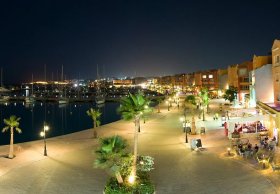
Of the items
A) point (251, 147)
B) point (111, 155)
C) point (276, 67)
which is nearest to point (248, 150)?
point (251, 147)

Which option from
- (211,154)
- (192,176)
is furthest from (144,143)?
(192,176)

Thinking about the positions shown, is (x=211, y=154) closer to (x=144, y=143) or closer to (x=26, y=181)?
(x=144, y=143)

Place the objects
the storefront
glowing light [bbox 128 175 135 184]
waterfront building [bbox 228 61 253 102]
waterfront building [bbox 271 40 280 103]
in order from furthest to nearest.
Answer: waterfront building [bbox 228 61 253 102], waterfront building [bbox 271 40 280 103], the storefront, glowing light [bbox 128 175 135 184]

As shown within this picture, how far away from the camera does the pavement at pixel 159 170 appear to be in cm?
2166

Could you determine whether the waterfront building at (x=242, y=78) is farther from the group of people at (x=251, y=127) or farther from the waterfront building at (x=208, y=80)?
the waterfront building at (x=208, y=80)

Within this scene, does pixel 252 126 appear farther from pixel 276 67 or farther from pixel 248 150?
pixel 248 150

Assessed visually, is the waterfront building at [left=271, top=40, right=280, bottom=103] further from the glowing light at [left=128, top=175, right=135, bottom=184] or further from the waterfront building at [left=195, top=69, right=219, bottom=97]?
the waterfront building at [left=195, top=69, right=219, bottom=97]

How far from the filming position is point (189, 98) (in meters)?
45.8

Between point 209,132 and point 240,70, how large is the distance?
50.8 meters

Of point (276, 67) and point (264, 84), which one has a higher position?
point (276, 67)

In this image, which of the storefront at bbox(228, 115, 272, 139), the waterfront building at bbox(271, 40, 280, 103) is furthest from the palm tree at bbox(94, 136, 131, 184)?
the waterfront building at bbox(271, 40, 280, 103)

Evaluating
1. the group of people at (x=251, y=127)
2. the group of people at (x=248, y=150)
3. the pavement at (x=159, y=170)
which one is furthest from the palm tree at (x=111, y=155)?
the group of people at (x=251, y=127)

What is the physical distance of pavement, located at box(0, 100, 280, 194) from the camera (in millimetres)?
21656

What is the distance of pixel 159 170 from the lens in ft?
84.4
